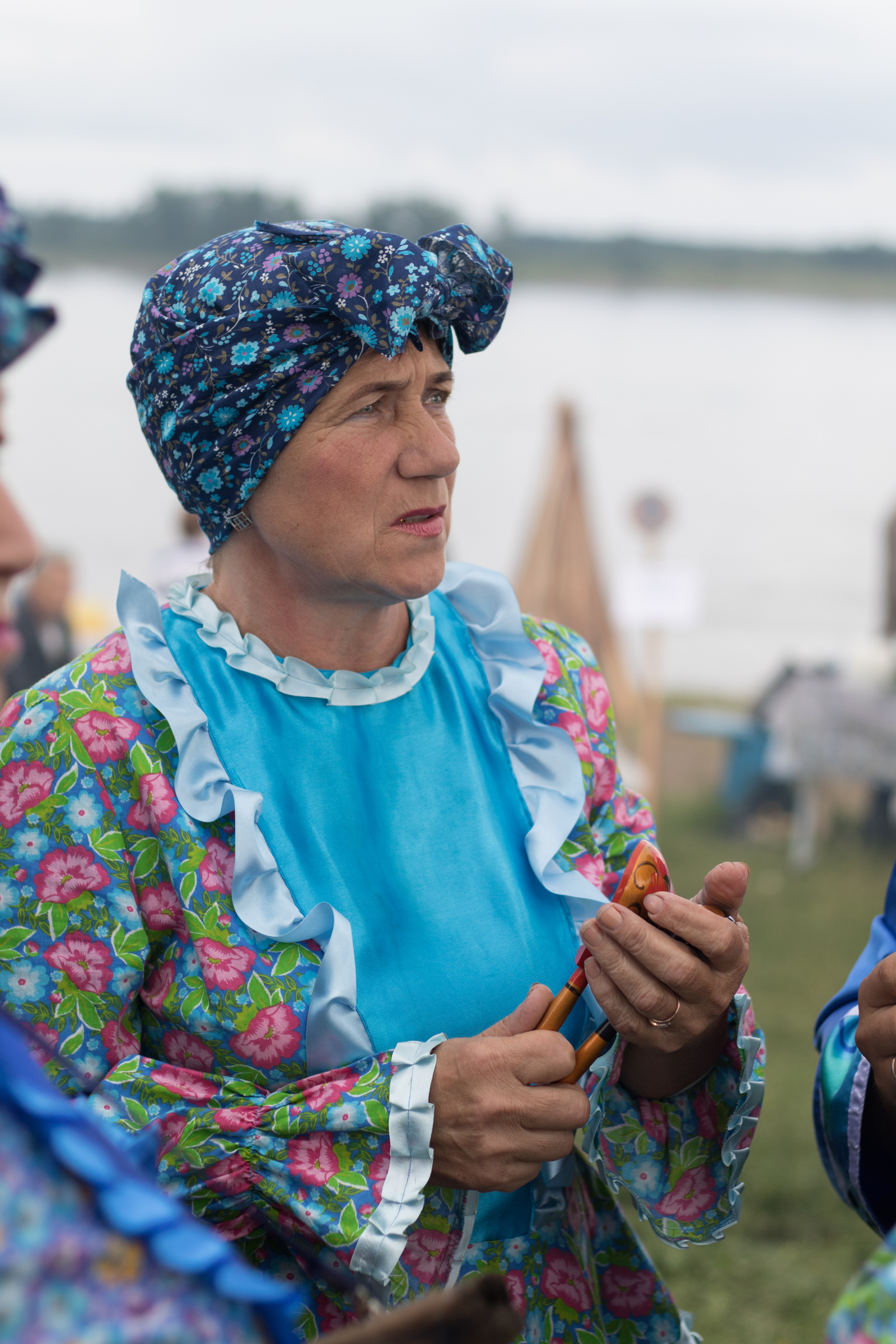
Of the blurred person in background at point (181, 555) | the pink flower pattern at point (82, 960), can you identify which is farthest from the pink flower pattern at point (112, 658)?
the blurred person in background at point (181, 555)

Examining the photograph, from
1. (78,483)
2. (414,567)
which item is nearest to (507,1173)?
(414,567)

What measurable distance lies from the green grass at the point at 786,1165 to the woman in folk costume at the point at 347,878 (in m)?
1.89

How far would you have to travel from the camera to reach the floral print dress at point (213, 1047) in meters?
1.49

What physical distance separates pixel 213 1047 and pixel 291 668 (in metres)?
0.51

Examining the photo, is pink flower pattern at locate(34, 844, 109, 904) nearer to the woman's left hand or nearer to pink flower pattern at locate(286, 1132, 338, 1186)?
pink flower pattern at locate(286, 1132, 338, 1186)

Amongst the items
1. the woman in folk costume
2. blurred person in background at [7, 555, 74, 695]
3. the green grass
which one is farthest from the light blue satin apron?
blurred person in background at [7, 555, 74, 695]

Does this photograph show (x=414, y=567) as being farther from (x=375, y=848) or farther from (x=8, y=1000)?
(x=8, y=1000)

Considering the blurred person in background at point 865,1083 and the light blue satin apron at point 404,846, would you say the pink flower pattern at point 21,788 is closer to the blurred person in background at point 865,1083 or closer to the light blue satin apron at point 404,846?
the light blue satin apron at point 404,846

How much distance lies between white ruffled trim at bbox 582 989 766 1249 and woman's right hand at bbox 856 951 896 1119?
5.5 inches

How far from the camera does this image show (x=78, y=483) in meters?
21.0

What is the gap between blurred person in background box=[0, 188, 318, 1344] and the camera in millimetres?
706

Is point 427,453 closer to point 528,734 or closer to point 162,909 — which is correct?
point 528,734

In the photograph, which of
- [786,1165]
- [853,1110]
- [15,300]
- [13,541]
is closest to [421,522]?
[13,541]

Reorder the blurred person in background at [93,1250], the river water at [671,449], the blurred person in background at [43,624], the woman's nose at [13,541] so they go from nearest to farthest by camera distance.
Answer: the blurred person in background at [93,1250]
the woman's nose at [13,541]
the blurred person in background at [43,624]
the river water at [671,449]
